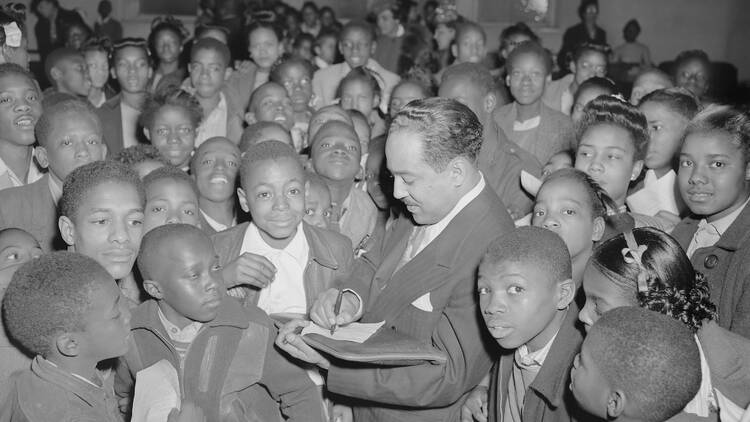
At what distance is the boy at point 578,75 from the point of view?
632 centimetres

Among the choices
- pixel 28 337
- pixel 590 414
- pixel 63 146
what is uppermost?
pixel 63 146

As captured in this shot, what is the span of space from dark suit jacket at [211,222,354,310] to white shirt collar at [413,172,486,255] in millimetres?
640

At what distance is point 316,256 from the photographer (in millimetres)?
3156

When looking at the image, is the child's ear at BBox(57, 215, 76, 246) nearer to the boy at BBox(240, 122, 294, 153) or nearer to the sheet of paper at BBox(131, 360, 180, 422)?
the sheet of paper at BBox(131, 360, 180, 422)

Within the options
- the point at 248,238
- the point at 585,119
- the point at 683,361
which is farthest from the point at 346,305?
the point at 585,119

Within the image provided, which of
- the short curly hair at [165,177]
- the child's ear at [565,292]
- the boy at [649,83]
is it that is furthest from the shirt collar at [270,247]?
the boy at [649,83]

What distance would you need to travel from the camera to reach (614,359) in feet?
6.27

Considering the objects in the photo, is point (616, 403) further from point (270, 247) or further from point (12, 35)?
point (12, 35)

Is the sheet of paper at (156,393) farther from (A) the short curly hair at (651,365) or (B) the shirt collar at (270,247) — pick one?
(A) the short curly hair at (651,365)

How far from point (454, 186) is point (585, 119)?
4.53ft

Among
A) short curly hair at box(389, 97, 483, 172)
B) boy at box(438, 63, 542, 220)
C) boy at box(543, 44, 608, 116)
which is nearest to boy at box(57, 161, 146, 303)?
short curly hair at box(389, 97, 483, 172)

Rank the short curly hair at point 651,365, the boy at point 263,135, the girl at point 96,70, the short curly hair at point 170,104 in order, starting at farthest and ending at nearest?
the girl at point 96,70 → the short curly hair at point 170,104 → the boy at point 263,135 → the short curly hair at point 651,365

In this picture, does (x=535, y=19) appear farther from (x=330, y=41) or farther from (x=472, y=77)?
(x=472, y=77)

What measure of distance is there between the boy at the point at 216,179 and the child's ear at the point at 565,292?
212 cm
